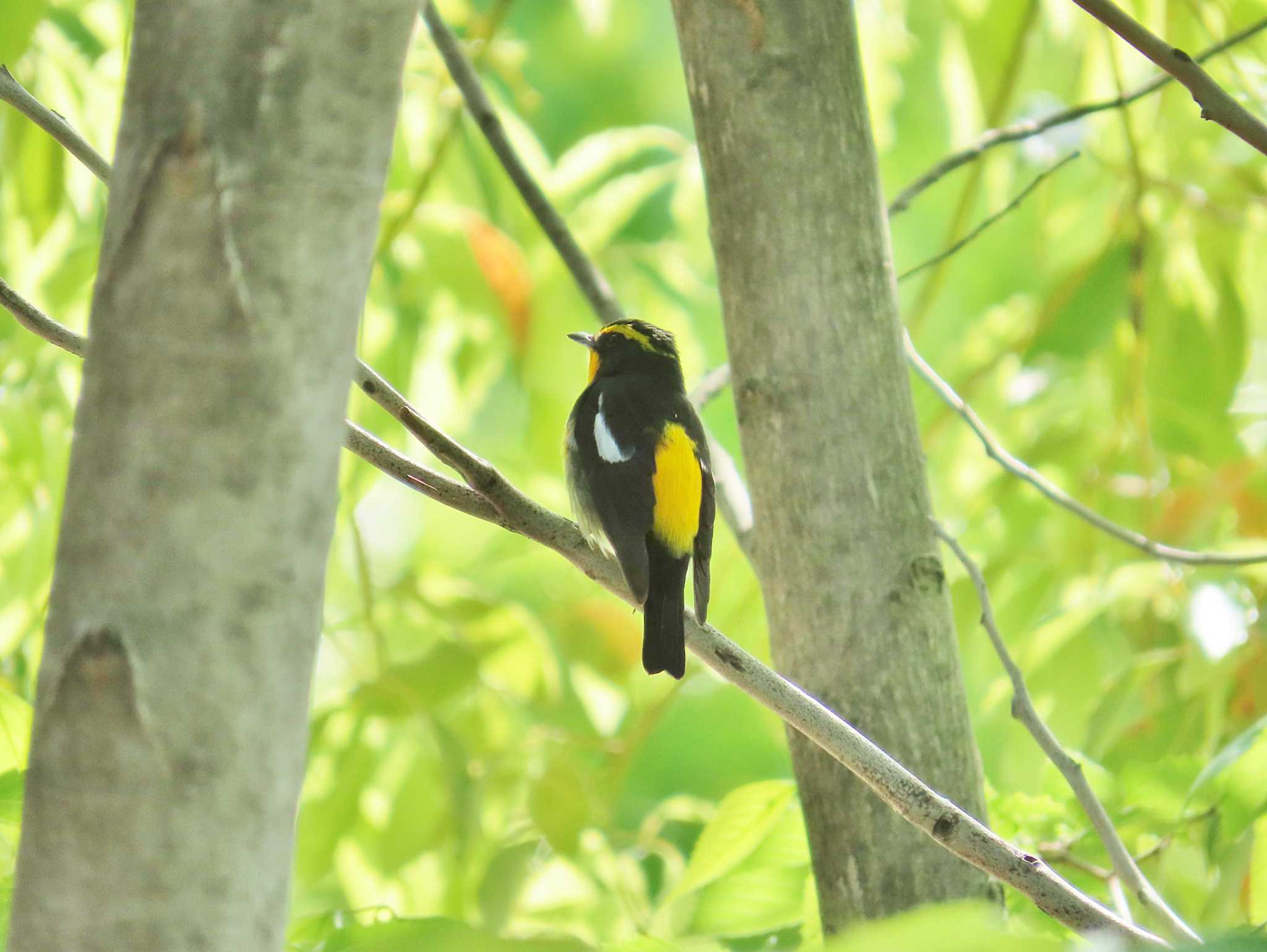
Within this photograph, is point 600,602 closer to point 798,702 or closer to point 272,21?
point 798,702

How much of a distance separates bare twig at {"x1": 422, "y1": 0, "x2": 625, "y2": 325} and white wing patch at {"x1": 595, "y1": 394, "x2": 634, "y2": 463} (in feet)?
1.28

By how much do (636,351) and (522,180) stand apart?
3.11 feet

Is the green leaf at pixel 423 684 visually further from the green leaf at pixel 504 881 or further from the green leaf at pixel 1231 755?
the green leaf at pixel 1231 755

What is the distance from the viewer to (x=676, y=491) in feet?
8.18

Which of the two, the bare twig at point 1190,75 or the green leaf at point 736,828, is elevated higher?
the bare twig at point 1190,75

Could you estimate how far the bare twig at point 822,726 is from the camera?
120 centimetres

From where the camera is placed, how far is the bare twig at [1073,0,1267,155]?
1.34 meters

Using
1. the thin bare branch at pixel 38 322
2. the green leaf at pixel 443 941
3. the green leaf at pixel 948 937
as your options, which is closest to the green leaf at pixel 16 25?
the thin bare branch at pixel 38 322

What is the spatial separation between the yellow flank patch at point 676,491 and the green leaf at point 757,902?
0.75 m

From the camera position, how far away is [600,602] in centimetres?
327

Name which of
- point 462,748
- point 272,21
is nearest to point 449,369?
point 462,748

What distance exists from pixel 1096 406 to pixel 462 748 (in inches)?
61.0

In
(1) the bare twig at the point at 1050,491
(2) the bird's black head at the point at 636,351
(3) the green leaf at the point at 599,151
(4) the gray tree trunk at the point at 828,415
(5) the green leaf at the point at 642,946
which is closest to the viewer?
(5) the green leaf at the point at 642,946

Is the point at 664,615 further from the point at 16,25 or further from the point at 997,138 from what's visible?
the point at 16,25
